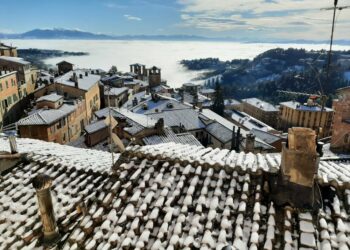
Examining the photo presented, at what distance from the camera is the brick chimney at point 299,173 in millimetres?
4883

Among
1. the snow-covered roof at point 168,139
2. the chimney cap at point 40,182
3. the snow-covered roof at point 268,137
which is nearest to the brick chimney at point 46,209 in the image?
the chimney cap at point 40,182

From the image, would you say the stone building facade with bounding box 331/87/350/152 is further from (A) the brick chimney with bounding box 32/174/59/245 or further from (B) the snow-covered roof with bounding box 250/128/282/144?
(B) the snow-covered roof with bounding box 250/128/282/144

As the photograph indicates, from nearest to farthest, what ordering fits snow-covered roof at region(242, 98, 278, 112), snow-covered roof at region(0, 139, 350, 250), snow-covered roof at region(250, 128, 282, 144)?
1. snow-covered roof at region(0, 139, 350, 250)
2. snow-covered roof at region(250, 128, 282, 144)
3. snow-covered roof at region(242, 98, 278, 112)

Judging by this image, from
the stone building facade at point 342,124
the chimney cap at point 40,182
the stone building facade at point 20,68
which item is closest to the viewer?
the chimney cap at point 40,182

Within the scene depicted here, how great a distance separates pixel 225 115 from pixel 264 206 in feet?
158

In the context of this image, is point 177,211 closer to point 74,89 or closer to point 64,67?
point 74,89

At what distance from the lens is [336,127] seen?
16156mm

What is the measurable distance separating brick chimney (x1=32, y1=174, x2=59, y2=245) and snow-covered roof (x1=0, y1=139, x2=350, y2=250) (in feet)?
0.65

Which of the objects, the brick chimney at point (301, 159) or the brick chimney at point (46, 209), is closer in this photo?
the brick chimney at point (301, 159)

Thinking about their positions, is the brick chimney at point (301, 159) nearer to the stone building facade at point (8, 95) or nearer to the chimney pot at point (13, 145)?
the chimney pot at point (13, 145)

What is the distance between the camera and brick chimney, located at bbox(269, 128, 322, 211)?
16.0ft

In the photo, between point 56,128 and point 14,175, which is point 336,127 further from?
point 56,128

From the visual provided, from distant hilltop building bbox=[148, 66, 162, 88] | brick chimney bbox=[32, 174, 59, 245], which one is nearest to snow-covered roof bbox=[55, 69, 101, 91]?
distant hilltop building bbox=[148, 66, 162, 88]

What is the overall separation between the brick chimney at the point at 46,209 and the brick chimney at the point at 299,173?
4107 mm
